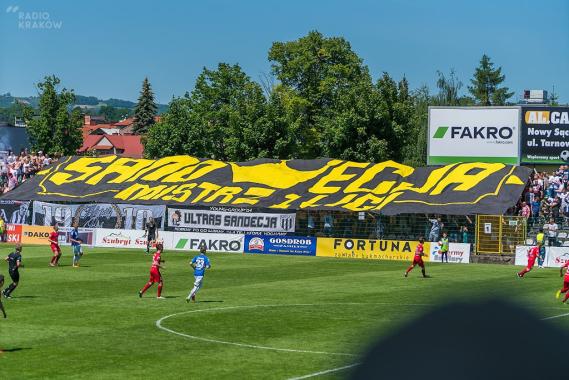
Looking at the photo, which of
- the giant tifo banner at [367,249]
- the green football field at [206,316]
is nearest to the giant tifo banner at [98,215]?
the giant tifo banner at [367,249]

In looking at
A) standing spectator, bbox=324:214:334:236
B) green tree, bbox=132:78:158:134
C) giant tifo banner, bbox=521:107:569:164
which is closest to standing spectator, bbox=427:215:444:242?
standing spectator, bbox=324:214:334:236

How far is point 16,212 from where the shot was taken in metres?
64.3

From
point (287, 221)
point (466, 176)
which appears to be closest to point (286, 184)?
point (287, 221)

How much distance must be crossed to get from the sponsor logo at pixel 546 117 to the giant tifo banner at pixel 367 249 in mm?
14468

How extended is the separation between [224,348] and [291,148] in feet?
213

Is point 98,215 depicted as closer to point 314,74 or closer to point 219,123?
point 219,123

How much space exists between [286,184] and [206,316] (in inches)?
1417

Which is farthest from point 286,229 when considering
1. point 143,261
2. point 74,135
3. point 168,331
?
point 74,135

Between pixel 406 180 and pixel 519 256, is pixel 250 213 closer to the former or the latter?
pixel 406 180

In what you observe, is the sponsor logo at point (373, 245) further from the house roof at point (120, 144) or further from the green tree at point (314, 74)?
the house roof at point (120, 144)

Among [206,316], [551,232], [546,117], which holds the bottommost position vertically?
[206,316]

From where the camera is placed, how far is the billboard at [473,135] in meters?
64.0

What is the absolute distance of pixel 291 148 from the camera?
85.9 metres

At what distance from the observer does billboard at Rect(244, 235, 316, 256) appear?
5653cm
